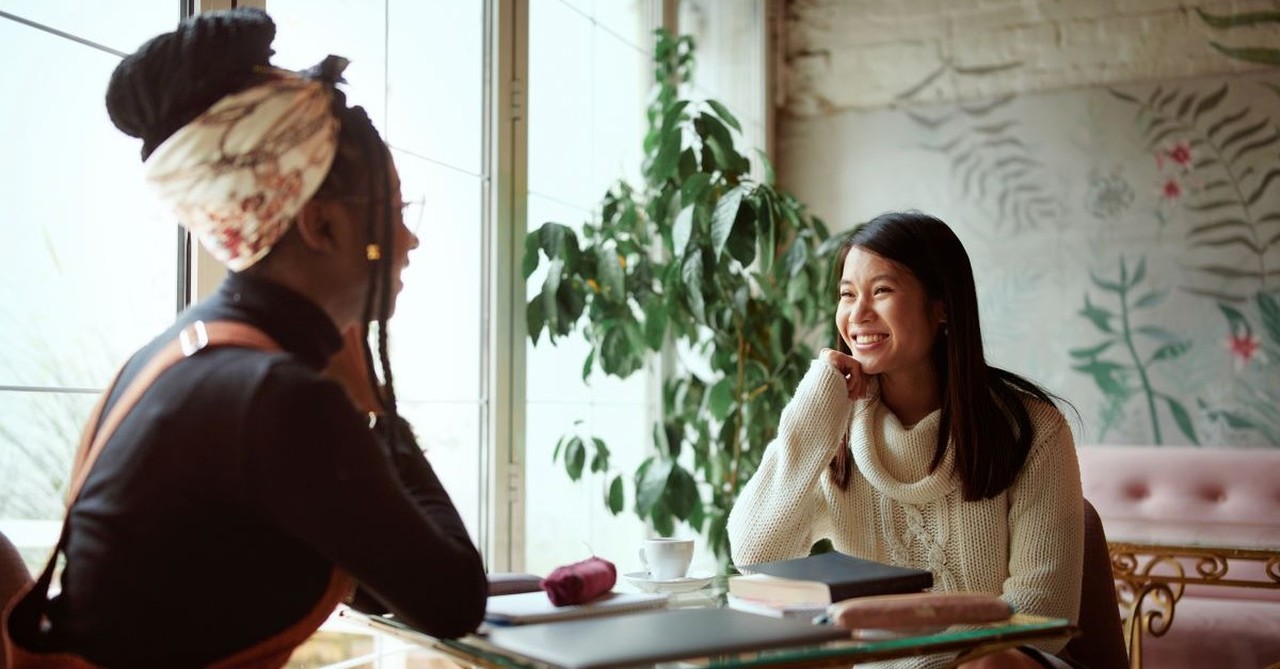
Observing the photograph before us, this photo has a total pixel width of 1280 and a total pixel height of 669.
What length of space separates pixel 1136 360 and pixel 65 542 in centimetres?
363

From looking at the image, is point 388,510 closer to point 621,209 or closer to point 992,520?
point 992,520

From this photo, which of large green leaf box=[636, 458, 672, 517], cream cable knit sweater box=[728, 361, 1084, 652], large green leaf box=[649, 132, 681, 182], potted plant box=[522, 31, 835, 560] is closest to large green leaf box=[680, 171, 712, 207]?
potted plant box=[522, 31, 835, 560]

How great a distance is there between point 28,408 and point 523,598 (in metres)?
0.82

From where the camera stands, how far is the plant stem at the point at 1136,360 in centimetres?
384

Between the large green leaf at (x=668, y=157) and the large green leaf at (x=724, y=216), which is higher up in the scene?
the large green leaf at (x=668, y=157)

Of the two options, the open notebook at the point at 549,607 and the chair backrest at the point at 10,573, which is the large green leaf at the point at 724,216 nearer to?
the open notebook at the point at 549,607

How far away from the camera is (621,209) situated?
3.27 meters

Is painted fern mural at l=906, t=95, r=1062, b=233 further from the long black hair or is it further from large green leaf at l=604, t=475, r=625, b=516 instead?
the long black hair

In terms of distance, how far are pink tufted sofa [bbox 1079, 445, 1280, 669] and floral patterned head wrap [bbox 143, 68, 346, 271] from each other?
2.44 metres

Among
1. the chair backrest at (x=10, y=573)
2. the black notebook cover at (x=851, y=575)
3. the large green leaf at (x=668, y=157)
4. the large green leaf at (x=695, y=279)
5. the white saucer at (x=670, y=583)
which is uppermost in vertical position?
the large green leaf at (x=668, y=157)

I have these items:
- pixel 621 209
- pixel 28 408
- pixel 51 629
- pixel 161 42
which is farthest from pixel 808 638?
pixel 621 209

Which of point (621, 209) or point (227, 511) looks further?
point (621, 209)

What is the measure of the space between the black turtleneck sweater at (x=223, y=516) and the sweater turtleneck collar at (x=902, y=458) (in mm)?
1022

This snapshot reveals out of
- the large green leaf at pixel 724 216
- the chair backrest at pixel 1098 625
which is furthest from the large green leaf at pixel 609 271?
the chair backrest at pixel 1098 625
